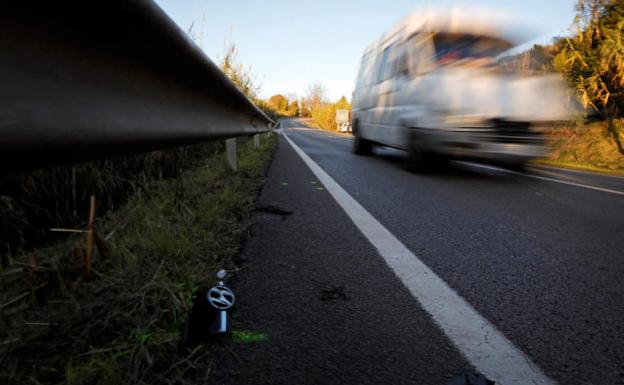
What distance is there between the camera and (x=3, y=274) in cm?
134

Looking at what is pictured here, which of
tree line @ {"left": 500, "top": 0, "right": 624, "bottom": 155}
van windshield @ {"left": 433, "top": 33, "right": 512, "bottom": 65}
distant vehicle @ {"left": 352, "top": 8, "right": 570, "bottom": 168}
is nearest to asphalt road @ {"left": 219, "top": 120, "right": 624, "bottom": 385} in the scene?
distant vehicle @ {"left": 352, "top": 8, "right": 570, "bottom": 168}

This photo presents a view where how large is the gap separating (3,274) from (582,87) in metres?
17.0

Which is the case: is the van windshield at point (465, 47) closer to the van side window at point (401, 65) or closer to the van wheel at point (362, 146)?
the van side window at point (401, 65)

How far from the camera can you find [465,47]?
5230 mm

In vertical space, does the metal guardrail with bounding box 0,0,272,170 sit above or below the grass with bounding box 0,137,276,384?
above

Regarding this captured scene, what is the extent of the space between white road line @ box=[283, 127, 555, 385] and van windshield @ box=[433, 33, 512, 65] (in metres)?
3.82

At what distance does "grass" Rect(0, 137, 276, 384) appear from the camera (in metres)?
0.94

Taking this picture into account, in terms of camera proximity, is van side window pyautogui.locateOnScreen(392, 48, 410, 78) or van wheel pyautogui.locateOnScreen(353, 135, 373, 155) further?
van wheel pyautogui.locateOnScreen(353, 135, 373, 155)

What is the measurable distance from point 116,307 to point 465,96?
4567mm

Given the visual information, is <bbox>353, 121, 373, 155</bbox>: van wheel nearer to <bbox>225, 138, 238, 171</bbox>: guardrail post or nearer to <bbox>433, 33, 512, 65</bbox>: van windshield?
<bbox>433, 33, 512, 65</bbox>: van windshield

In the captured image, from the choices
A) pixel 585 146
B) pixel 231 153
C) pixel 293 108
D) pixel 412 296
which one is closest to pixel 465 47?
pixel 231 153

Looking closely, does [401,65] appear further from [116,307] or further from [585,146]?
[585,146]

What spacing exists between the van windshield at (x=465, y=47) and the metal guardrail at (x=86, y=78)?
15.6 ft

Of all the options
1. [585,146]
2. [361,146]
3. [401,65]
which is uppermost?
[401,65]
